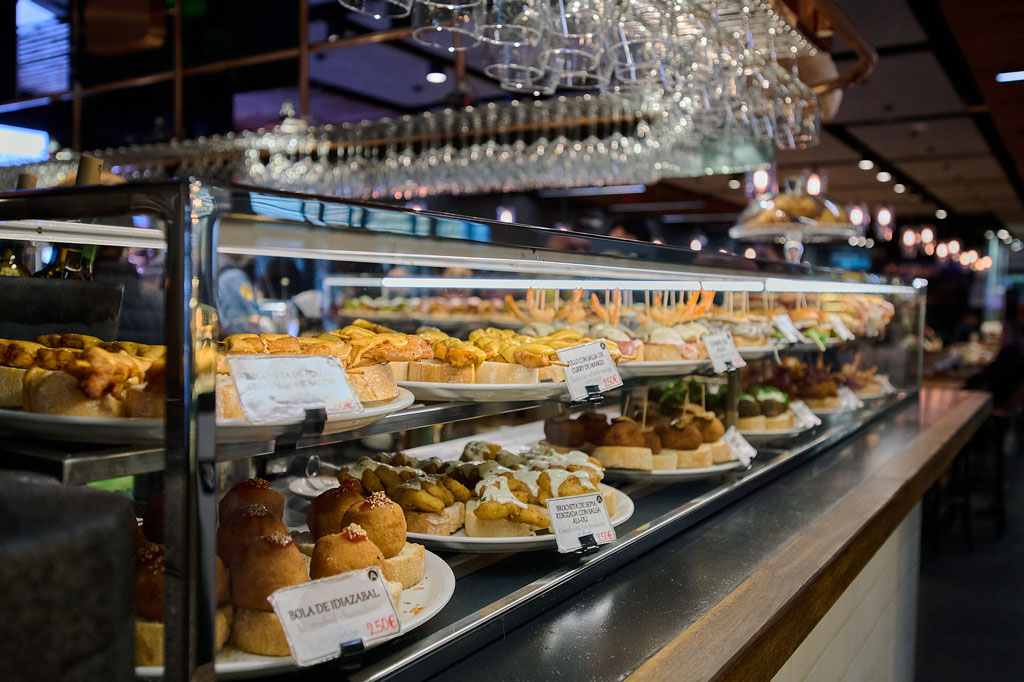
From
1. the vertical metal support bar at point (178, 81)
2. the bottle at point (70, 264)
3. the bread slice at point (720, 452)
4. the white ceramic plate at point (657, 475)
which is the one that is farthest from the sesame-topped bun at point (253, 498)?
the vertical metal support bar at point (178, 81)

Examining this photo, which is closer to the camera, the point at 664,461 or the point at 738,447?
the point at 664,461

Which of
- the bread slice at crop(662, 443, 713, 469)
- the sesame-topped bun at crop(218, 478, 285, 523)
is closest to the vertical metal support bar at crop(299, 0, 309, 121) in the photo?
the bread slice at crop(662, 443, 713, 469)

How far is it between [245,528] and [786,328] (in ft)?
6.85

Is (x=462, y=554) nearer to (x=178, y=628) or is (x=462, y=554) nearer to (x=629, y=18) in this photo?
(x=178, y=628)

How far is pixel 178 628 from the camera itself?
0.83m

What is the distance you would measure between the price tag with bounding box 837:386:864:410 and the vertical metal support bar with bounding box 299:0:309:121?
4242mm

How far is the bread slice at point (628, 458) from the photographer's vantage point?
2.08 m

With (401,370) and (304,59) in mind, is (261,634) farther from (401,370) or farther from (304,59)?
(304,59)

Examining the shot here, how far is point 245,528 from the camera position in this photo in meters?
1.09

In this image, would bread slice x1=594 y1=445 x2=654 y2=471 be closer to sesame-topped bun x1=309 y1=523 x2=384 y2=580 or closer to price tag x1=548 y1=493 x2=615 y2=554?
price tag x1=548 y1=493 x2=615 y2=554

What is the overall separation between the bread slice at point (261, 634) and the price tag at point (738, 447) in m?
1.56

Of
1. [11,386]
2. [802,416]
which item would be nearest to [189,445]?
[11,386]

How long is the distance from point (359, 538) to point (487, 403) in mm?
365

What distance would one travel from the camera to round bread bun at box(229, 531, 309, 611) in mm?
979
